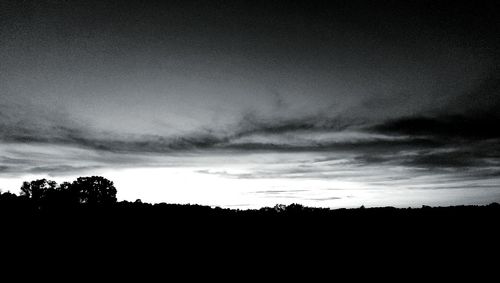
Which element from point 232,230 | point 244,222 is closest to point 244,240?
point 232,230

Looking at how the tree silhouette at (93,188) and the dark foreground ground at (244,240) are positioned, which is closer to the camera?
the dark foreground ground at (244,240)

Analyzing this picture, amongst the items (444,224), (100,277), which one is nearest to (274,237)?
(100,277)

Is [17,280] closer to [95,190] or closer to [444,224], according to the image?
[444,224]

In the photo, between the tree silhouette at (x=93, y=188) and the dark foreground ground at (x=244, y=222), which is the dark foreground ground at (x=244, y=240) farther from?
the tree silhouette at (x=93, y=188)

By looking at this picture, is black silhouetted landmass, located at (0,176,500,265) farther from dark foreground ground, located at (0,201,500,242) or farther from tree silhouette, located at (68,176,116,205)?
tree silhouette, located at (68,176,116,205)

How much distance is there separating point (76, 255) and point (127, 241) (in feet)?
4.80

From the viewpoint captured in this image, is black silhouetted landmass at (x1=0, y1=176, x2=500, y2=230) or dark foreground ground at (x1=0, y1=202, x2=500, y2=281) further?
black silhouetted landmass at (x1=0, y1=176, x2=500, y2=230)

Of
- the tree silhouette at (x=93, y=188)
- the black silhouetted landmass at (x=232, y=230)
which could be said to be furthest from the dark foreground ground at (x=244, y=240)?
the tree silhouette at (x=93, y=188)

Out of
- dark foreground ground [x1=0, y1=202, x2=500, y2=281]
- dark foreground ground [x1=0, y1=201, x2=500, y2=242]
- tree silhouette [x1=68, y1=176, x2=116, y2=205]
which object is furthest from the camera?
tree silhouette [x1=68, y1=176, x2=116, y2=205]

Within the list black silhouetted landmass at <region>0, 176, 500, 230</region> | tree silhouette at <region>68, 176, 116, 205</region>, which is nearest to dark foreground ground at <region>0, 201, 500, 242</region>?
black silhouetted landmass at <region>0, 176, 500, 230</region>

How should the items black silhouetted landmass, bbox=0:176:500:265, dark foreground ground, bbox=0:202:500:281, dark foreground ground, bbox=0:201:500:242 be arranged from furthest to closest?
1. dark foreground ground, bbox=0:201:500:242
2. black silhouetted landmass, bbox=0:176:500:265
3. dark foreground ground, bbox=0:202:500:281

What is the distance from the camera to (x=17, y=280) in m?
7.85

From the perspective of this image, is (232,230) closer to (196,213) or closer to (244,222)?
(244,222)

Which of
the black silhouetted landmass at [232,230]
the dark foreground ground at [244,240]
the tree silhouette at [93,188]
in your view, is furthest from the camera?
the tree silhouette at [93,188]
